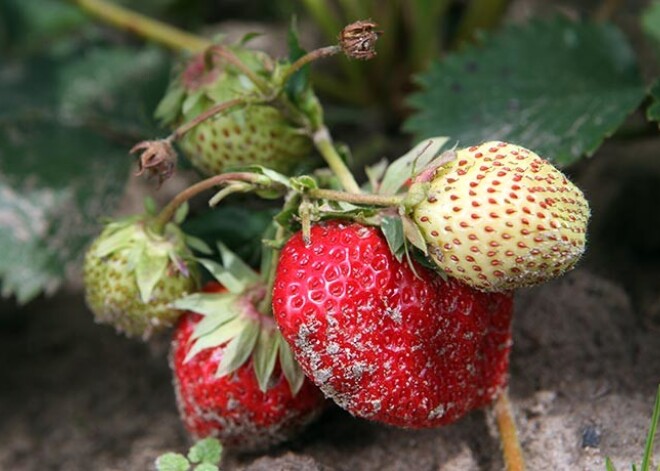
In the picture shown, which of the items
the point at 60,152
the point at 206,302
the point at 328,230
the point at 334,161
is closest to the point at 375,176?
the point at 334,161

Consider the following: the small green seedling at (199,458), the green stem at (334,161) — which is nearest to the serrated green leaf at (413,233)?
the green stem at (334,161)

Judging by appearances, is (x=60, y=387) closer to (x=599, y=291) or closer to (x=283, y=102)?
(x=283, y=102)

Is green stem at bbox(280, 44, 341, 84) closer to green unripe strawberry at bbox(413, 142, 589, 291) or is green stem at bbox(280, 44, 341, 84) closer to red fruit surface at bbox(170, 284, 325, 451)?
green unripe strawberry at bbox(413, 142, 589, 291)

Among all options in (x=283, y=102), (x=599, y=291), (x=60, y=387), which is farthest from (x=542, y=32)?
(x=60, y=387)

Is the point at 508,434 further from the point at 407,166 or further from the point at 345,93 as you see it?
the point at 345,93

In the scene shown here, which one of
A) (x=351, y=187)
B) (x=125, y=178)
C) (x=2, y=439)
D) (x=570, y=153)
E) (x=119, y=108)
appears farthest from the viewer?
(x=119, y=108)

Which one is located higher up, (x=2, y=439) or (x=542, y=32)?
(x=542, y=32)

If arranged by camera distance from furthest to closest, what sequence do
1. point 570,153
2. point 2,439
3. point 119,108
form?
point 119,108
point 2,439
point 570,153
